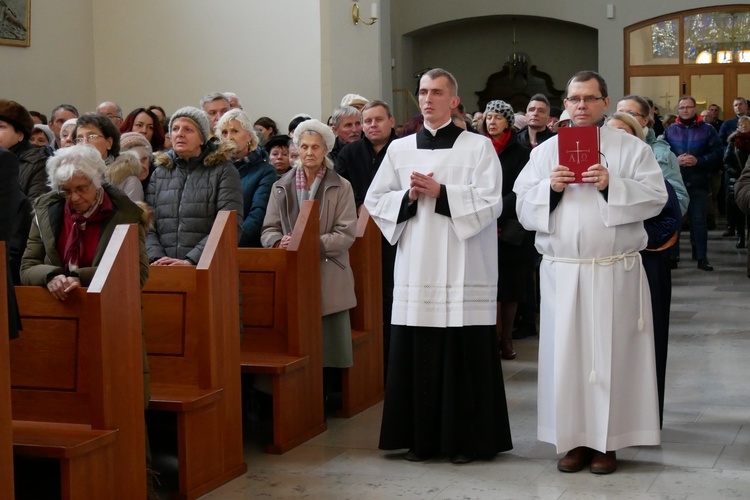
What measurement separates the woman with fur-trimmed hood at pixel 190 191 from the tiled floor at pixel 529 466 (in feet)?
3.55

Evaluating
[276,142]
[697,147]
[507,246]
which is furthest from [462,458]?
[697,147]

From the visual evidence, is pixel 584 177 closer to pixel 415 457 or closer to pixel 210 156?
pixel 415 457

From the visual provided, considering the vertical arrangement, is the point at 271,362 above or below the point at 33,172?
below

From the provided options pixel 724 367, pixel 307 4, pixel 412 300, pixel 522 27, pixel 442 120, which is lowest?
pixel 724 367

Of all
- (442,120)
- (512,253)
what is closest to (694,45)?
(512,253)

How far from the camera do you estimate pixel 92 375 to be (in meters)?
3.82

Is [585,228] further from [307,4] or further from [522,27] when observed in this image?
[522,27]

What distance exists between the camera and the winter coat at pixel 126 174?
5.56 m

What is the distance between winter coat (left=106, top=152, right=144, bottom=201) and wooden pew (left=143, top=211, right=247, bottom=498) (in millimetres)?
964

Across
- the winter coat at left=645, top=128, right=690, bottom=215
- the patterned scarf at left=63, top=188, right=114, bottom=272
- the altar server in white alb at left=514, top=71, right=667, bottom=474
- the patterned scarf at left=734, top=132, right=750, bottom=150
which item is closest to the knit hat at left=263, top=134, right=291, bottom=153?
the winter coat at left=645, top=128, right=690, bottom=215

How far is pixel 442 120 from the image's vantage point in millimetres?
4949

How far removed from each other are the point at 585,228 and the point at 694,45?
16255 mm

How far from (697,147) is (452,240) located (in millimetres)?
7871

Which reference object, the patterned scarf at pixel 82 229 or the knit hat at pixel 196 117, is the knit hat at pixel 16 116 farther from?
the patterned scarf at pixel 82 229
